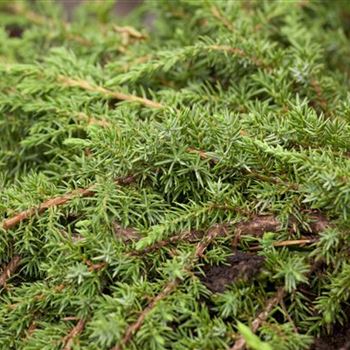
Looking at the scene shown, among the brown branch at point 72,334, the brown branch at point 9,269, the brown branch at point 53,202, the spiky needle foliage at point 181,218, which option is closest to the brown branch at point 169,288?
the spiky needle foliage at point 181,218

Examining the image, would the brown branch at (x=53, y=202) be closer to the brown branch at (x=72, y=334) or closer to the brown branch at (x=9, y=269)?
the brown branch at (x=9, y=269)

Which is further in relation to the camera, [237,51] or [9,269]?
[237,51]

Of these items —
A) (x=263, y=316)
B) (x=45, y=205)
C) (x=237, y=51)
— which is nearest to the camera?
(x=263, y=316)

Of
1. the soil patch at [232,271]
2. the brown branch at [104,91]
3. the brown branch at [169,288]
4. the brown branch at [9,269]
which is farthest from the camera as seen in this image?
the brown branch at [104,91]

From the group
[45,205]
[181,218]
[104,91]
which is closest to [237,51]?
[104,91]

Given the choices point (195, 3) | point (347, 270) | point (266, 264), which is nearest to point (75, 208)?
point (266, 264)

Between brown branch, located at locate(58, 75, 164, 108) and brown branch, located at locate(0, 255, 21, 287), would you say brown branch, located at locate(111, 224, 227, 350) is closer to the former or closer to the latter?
brown branch, located at locate(0, 255, 21, 287)

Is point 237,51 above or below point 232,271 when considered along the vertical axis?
above

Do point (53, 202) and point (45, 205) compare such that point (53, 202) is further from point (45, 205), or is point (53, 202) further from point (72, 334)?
point (72, 334)
